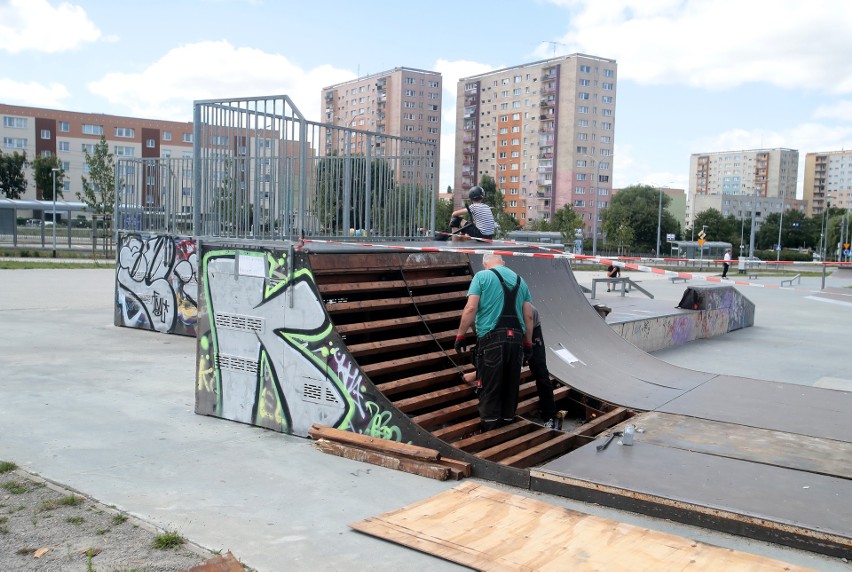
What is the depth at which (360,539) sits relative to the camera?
13.8 ft

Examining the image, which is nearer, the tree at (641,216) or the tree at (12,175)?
the tree at (12,175)

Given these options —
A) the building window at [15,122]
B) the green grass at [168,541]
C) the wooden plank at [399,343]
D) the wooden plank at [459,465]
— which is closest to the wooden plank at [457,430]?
the wooden plank at [459,465]

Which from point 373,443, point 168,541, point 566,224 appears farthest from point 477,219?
point 566,224

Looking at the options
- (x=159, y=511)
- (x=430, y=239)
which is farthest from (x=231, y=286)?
(x=430, y=239)

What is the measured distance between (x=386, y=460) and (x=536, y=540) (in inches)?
67.7

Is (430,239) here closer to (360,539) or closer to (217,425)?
(217,425)

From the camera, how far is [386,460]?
18.4ft

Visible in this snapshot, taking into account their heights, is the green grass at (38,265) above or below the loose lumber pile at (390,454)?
above

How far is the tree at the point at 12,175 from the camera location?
68.6 m

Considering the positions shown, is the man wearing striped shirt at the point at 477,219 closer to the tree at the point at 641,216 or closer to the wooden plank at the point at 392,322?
the wooden plank at the point at 392,322

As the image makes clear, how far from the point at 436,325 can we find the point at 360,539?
11.7 ft

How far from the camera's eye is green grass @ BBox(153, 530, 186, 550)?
13.1ft

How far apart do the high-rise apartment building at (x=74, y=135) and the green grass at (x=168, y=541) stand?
264 ft

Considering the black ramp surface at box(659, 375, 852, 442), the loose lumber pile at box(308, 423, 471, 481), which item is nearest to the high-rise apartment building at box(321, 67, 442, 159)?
the black ramp surface at box(659, 375, 852, 442)
